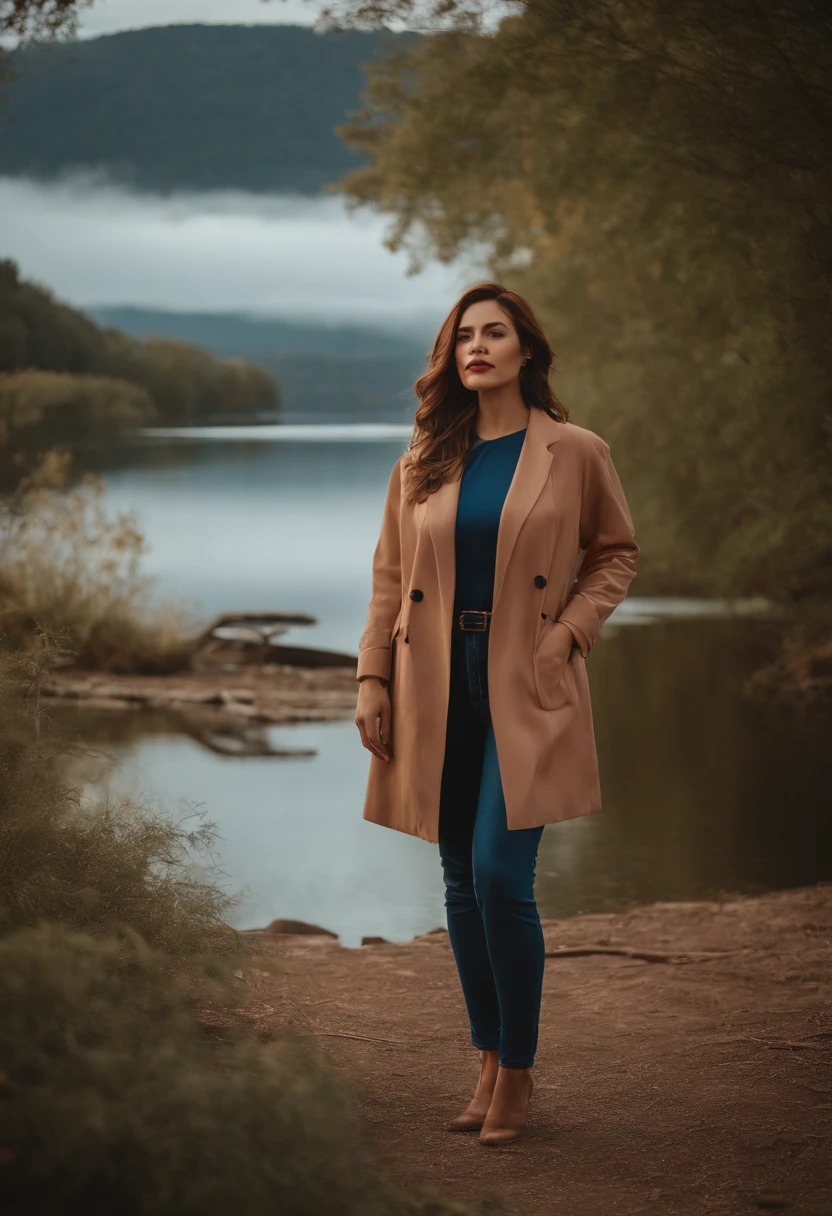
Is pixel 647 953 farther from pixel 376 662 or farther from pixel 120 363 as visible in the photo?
pixel 120 363

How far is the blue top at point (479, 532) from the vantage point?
282 centimetres

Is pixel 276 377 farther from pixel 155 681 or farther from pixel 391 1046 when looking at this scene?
pixel 391 1046

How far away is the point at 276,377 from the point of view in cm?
2611

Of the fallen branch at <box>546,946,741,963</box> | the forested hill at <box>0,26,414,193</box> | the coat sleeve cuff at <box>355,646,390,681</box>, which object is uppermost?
the forested hill at <box>0,26,414,193</box>

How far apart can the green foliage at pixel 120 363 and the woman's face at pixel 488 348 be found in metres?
12.8

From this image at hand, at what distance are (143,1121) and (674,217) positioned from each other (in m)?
6.77

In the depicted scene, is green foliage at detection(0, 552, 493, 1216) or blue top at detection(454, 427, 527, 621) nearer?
green foliage at detection(0, 552, 493, 1216)

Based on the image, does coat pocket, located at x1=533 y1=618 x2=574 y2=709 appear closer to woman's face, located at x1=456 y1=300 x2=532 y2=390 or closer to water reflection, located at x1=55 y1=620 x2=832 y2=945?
woman's face, located at x1=456 y1=300 x2=532 y2=390

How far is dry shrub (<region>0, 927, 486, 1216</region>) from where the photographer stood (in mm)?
1849

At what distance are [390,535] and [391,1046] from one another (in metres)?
1.33

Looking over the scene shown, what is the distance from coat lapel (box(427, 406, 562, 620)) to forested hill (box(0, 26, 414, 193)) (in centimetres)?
2274

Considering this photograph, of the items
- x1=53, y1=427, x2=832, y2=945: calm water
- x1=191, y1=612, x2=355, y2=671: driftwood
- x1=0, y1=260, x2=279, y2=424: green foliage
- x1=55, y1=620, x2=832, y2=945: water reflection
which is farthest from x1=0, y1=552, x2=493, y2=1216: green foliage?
x1=0, y1=260, x2=279, y2=424: green foliage

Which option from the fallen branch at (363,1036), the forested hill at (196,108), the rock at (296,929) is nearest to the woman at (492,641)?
the fallen branch at (363,1036)

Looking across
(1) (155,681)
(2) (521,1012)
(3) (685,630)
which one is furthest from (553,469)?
(3) (685,630)
